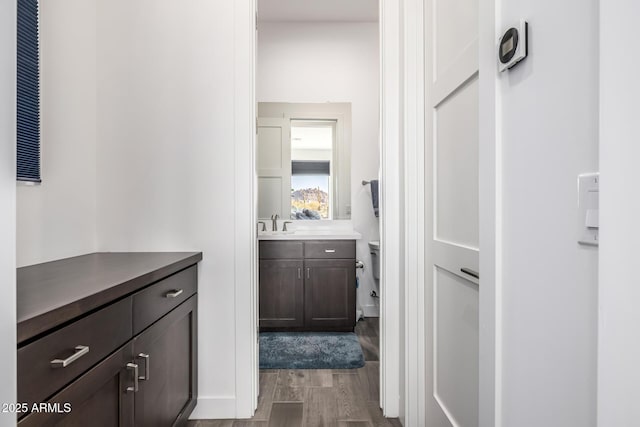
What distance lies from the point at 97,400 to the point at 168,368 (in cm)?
48

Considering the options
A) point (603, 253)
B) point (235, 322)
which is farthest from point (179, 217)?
point (603, 253)

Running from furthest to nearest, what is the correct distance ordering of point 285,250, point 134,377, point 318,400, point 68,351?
point 285,250 → point 318,400 → point 134,377 → point 68,351

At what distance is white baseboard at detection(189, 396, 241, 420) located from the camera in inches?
67.0

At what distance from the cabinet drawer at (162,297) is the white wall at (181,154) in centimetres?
15

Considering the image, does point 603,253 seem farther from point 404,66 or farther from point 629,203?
point 404,66

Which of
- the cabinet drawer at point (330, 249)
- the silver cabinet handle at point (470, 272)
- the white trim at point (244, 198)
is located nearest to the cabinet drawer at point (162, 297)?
the white trim at point (244, 198)

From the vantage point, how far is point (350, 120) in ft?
11.0

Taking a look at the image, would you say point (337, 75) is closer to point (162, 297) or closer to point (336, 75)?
point (336, 75)

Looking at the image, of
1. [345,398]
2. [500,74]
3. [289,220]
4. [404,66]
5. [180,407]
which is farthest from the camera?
[289,220]

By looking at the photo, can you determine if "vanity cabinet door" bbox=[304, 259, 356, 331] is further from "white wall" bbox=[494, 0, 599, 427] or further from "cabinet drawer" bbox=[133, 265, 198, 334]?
"white wall" bbox=[494, 0, 599, 427]

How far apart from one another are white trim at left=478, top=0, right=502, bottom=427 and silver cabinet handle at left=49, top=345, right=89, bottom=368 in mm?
981

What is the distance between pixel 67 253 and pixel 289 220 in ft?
6.50

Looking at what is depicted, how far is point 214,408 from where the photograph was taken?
5.60 feet

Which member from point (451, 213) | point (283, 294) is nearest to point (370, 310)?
point (283, 294)
